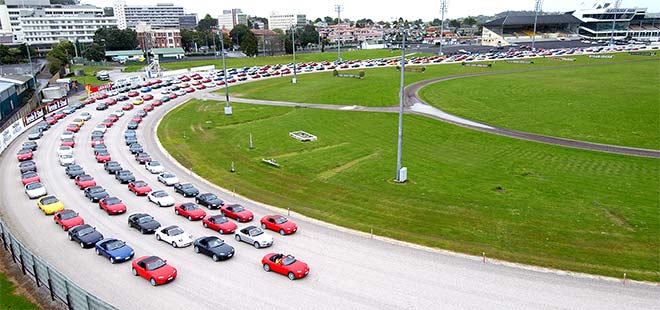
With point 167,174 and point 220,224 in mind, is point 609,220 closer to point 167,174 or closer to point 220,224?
point 220,224

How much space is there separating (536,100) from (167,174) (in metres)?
63.1

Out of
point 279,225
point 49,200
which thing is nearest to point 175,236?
point 279,225

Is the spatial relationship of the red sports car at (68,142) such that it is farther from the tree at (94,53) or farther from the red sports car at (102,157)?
the tree at (94,53)

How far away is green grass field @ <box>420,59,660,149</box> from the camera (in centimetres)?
5838

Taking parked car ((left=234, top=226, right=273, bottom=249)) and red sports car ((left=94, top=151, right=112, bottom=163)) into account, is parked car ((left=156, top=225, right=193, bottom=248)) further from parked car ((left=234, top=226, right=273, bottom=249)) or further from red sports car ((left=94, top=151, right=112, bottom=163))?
red sports car ((left=94, top=151, right=112, bottom=163))

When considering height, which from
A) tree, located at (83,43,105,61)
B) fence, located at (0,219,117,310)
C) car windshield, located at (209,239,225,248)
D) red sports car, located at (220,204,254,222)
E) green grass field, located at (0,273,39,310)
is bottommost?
red sports car, located at (220,204,254,222)

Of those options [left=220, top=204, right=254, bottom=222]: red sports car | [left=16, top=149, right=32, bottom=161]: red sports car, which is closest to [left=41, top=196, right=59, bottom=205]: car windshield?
[left=220, top=204, right=254, bottom=222]: red sports car

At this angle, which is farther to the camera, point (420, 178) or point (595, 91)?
point (595, 91)

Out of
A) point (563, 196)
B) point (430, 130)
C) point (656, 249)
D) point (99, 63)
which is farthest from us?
point (99, 63)

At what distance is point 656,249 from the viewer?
28.0 meters

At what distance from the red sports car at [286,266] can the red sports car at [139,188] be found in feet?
59.1

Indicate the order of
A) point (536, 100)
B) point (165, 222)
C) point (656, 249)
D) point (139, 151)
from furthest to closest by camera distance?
point (536, 100) < point (139, 151) < point (165, 222) < point (656, 249)

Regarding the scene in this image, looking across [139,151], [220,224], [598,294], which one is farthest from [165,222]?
[598,294]

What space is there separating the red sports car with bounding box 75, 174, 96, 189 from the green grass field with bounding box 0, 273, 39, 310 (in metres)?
18.0
